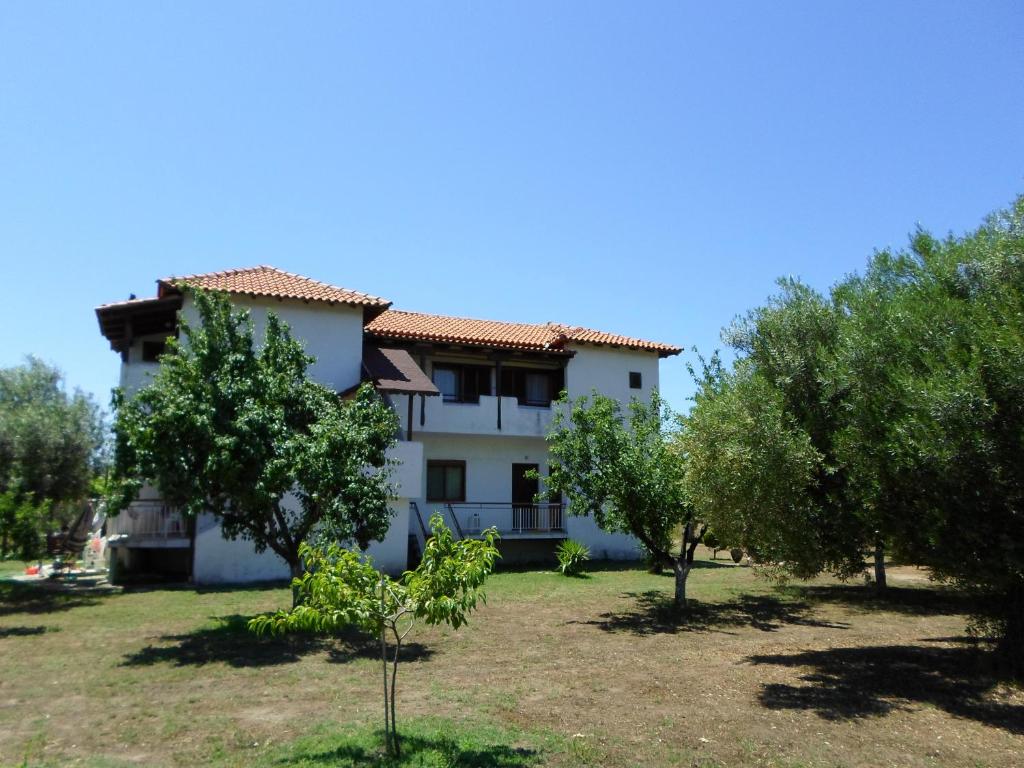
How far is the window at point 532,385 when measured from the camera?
1101 inches

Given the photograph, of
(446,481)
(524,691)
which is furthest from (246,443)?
(446,481)

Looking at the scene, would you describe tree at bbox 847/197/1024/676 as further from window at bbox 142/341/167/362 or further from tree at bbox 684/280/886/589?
window at bbox 142/341/167/362

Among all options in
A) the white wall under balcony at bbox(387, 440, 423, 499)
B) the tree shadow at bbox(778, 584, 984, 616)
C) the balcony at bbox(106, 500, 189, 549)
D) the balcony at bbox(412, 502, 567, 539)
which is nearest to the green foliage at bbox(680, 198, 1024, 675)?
the tree shadow at bbox(778, 584, 984, 616)

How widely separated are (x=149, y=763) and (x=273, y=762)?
3.80 feet

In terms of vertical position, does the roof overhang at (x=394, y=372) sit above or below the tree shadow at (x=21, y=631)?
above

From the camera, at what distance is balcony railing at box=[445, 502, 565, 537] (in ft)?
82.9

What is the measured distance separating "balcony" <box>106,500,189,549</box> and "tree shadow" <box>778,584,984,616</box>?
1657 centimetres

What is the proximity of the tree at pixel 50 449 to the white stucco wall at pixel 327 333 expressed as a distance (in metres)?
5.19

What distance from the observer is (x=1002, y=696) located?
9.31 metres

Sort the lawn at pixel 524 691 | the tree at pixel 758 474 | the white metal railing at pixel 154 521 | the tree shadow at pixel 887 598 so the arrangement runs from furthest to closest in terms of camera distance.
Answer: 1. the white metal railing at pixel 154 521
2. the tree shadow at pixel 887 598
3. the tree at pixel 758 474
4. the lawn at pixel 524 691

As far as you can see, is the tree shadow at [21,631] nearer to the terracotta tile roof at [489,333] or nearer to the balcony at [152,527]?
the balcony at [152,527]

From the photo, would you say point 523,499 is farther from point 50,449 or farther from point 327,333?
point 50,449

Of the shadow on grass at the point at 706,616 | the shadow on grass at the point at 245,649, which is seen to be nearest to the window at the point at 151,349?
the shadow on grass at the point at 245,649

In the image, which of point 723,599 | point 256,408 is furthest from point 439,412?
point 256,408
